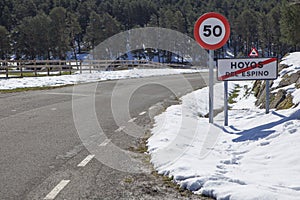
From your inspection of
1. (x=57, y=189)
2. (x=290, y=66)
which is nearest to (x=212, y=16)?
(x=290, y=66)

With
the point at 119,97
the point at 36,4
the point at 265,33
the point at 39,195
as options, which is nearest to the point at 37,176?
the point at 39,195

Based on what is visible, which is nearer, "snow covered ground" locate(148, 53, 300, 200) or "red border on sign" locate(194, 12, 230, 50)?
"snow covered ground" locate(148, 53, 300, 200)

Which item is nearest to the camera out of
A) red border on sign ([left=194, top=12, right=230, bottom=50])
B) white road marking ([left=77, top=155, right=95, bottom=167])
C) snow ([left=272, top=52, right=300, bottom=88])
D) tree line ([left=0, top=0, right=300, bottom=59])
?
white road marking ([left=77, top=155, right=95, bottom=167])

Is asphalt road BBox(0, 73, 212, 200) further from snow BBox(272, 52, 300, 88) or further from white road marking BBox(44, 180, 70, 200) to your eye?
snow BBox(272, 52, 300, 88)

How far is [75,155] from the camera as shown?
5719mm

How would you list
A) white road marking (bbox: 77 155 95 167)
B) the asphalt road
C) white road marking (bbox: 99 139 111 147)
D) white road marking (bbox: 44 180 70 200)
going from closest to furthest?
white road marking (bbox: 44 180 70 200) → the asphalt road → white road marking (bbox: 77 155 95 167) → white road marking (bbox: 99 139 111 147)

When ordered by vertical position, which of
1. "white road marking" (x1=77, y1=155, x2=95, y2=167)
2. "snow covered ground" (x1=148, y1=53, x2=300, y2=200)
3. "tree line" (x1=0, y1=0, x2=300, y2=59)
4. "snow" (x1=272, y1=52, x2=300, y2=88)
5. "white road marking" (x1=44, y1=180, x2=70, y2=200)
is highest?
"tree line" (x1=0, y1=0, x2=300, y2=59)

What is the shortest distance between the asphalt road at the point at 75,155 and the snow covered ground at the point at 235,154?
352 millimetres

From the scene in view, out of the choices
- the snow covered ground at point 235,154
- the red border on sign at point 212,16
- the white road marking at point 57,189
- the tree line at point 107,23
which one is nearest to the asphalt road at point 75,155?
the white road marking at point 57,189

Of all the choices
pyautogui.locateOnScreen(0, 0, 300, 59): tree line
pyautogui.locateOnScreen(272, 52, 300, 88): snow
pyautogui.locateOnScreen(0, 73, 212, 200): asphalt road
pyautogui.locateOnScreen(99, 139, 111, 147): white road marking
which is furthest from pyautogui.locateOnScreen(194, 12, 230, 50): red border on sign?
pyautogui.locateOnScreen(0, 0, 300, 59): tree line

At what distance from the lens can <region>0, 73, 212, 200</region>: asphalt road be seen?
13.6 feet

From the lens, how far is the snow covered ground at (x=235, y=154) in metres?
3.92

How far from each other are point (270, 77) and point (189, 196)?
430cm

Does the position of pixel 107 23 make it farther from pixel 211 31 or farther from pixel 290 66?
pixel 211 31
